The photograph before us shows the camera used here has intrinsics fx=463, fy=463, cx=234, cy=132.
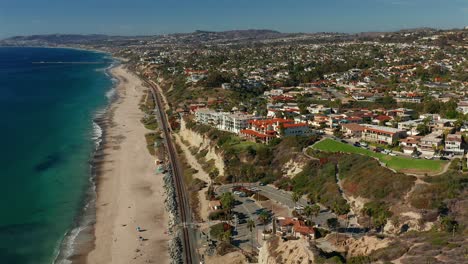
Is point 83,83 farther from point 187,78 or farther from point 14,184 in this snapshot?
point 14,184

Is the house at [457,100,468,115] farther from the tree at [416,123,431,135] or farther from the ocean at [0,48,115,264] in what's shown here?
the ocean at [0,48,115,264]

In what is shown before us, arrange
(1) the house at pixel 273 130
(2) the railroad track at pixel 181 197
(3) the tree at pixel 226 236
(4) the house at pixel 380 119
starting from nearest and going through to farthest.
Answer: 1. (3) the tree at pixel 226 236
2. (2) the railroad track at pixel 181 197
3. (1) the house at pixel 273 130
4. (4) the house at pixel 380 119

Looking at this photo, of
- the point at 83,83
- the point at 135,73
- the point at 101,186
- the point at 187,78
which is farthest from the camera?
the point at 135,73

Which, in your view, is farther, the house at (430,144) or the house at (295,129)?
the house at (295,129)

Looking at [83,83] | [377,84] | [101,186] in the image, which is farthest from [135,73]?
[101,186]

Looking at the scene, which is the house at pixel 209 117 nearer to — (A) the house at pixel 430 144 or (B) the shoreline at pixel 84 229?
(B) the shoreline at pixel 84 229

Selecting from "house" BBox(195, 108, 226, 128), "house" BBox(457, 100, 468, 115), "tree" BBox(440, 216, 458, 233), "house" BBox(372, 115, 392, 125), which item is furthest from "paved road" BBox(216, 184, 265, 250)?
"house" BBox(457, 100, 468, 115)

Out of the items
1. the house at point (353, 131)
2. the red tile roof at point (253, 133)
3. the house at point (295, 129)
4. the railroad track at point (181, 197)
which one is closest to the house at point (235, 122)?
the red tile roof at point (253, 133)

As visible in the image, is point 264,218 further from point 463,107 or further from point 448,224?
point 463,107
